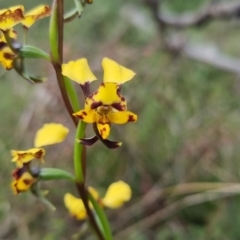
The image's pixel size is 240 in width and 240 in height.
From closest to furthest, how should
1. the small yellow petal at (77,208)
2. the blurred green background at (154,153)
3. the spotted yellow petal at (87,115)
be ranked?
1. the spotted yellow petal at (87,115)
2. the small yellow petal at (77,208)
3. the blurred green background at (154,153)

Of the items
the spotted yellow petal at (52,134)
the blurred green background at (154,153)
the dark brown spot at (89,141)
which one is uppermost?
the dark brown spot at (89,141)

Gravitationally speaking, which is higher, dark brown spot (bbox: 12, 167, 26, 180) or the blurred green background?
dark brown spot (bbox: 12, 167, 26, 180)

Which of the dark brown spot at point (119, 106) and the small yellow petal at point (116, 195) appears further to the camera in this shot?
the small yellow petal at point (116, 195)

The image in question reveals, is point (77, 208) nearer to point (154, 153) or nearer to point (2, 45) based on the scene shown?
point (2, 45)

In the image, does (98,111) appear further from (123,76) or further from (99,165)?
(99,165)

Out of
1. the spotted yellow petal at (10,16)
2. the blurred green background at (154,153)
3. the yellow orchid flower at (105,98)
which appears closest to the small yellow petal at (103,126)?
the yellow orchid flower at (105,98)

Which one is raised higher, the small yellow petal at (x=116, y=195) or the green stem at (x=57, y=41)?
the green stem at (x=57, y=41)

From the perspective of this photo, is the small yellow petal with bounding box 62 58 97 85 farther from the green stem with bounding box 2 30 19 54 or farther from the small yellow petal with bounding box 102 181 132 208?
the small yellow petal with bounding box 102 181 132 208

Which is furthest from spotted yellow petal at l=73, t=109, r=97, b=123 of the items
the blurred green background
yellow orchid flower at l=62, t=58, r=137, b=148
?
the blurred green background

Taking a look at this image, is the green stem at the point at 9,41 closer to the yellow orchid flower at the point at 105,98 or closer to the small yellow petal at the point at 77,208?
the yellow orchid flower at the point at 105,98
